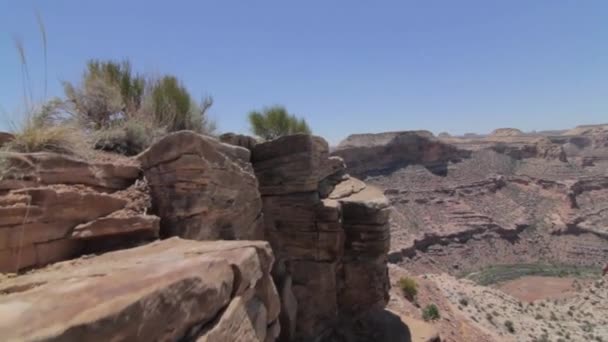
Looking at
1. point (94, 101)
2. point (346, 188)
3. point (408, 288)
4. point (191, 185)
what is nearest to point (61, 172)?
point (191, 185)

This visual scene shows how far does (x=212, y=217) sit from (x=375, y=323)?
748cm

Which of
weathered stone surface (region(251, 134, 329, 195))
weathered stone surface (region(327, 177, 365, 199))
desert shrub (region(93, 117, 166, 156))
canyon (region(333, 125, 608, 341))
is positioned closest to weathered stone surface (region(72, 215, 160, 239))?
desert shrub (region(93, 117, 166, 156))

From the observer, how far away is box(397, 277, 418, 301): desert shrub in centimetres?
1703

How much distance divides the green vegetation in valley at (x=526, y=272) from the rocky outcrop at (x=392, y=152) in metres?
21.5

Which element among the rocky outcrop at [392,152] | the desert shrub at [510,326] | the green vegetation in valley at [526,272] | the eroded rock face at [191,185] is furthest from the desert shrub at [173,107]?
the rocky outcrop at [392,152]

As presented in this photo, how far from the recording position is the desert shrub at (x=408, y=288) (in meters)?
17.0

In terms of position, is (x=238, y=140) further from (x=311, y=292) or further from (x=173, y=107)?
(x=311, y=292)

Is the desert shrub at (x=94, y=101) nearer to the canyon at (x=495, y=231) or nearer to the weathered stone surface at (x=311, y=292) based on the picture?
A: the weathered stone surface at (x=311, y=292)

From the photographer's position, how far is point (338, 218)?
34.1 ft

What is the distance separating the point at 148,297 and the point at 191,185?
3.37 m

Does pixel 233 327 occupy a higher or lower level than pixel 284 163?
lower

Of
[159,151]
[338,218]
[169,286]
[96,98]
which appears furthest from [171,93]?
[169,286]

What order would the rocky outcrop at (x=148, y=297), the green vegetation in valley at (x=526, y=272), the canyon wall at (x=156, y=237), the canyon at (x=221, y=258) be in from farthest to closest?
1. the green vegetation in valley at (x=526, y=272)
2. the canyon at (x=221, y=258)
3. the canyon wall at (x=156, y=237)
4. the rocky outcrop at (x=148, y=297)

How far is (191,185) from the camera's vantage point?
589cm
